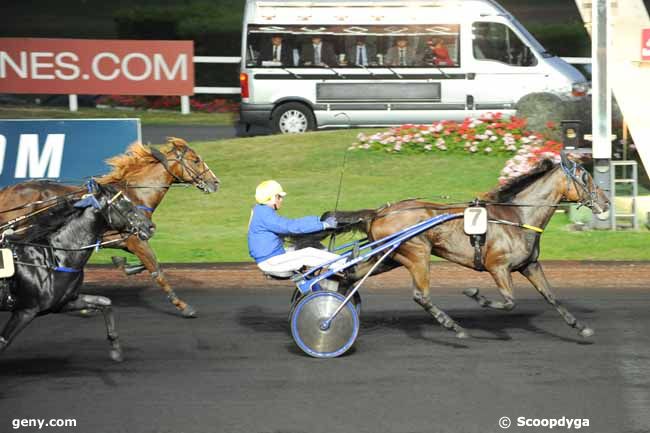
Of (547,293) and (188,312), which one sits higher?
(547,293)

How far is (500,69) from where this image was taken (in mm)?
21594

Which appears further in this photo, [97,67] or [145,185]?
[97,67]

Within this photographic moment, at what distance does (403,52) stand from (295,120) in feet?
8.16

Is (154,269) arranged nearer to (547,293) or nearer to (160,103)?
(547,293)

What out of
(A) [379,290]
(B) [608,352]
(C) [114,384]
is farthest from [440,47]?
(C) [114,384]

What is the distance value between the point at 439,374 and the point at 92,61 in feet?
46.2

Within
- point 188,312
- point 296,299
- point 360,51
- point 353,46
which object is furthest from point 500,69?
point 296,299

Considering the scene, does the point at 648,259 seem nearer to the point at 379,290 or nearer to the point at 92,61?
the point at 379,290

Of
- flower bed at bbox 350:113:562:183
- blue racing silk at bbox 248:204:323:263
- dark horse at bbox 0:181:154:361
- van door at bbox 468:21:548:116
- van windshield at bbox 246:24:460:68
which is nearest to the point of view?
dark horse at bbox 0:181:154:361

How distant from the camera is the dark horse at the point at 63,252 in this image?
8.98 meters

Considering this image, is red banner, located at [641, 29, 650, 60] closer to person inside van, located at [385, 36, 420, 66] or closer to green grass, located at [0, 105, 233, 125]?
person inside van, located at [385, 36, 420, 66]

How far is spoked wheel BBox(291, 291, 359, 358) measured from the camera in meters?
9.40

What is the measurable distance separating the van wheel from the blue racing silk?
12.5m

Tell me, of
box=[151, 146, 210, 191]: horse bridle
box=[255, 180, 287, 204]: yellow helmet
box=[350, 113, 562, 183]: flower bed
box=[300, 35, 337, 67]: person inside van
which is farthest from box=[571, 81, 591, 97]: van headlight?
box=[255, 180, 287, 204]: yellow helmet
